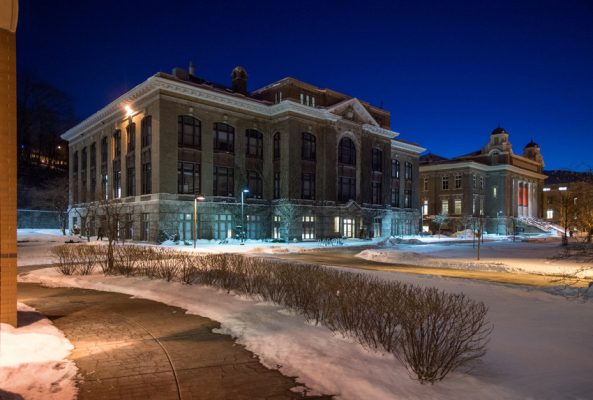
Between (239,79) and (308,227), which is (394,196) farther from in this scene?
(239,79)

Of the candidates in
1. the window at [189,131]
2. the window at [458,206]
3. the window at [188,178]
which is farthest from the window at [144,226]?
the window at [458,206]

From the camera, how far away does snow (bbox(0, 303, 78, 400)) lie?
18.6 ft

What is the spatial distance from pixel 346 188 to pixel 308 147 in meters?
8.29

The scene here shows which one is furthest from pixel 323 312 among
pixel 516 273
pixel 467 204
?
pixel 467 204

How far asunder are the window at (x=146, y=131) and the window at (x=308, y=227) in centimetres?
1848

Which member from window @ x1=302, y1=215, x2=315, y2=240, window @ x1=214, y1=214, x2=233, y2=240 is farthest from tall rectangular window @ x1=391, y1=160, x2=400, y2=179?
window @ x1=214, y1=214, x2=233, y2=240

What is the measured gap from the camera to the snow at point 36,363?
567 centimetres

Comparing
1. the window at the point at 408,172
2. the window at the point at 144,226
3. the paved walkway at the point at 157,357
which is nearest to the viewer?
the paved walkway at the point at 157,357

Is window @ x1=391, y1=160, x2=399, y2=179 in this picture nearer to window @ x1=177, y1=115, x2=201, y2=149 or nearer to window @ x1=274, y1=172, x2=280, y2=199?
window @ x1=274, y1=172, x2=280, y2=199

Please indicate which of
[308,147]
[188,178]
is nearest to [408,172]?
[308,147]

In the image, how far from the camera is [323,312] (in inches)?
357

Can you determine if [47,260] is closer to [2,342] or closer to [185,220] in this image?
[185,220]

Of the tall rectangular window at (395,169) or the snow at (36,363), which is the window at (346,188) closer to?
the tall rectangular window at (395,169)

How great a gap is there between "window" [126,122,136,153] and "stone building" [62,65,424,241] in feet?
0.71
